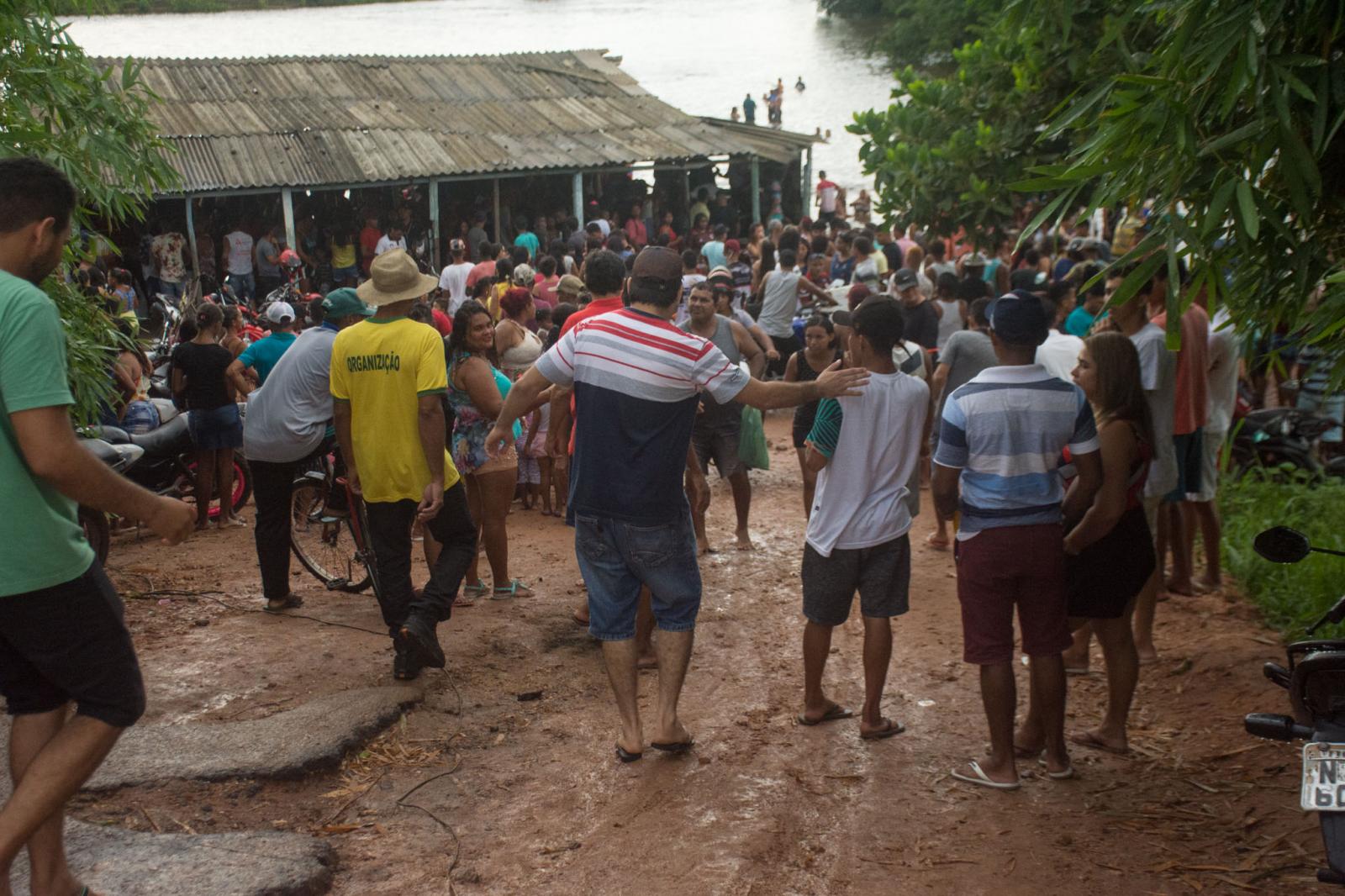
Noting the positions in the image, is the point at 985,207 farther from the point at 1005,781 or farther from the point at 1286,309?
the point at 1005,781

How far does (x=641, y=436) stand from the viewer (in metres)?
4.64

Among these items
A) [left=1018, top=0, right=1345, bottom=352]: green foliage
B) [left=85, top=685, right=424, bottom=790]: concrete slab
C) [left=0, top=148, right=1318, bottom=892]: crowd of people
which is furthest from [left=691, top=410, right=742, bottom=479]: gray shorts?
[left=1018, top=0, right=1345, bottom=352]: green foliage

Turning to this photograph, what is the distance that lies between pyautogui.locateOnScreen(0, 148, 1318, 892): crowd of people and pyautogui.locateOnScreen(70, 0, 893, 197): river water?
1160 inches

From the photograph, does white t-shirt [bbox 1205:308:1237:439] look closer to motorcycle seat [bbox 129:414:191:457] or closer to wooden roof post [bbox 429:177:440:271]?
motorcycle seat [bbox 129:414:191:457]

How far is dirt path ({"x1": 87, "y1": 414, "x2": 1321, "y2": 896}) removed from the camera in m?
4.14

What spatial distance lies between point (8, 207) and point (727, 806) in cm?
304

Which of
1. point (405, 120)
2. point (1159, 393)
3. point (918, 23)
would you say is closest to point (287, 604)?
point (1159, 393)

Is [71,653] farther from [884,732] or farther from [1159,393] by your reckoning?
[1159,393]

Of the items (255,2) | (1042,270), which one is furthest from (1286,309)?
(255,2)

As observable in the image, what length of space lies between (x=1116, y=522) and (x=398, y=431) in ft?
10.1

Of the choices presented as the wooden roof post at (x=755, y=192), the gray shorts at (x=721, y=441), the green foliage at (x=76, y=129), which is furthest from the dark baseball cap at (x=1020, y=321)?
the wooden roof post at (x=755, y=192)

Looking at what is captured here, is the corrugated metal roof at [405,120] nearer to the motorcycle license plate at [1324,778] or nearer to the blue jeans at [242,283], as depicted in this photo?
the blue jeans at [242,283]

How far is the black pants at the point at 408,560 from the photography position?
19.0ft

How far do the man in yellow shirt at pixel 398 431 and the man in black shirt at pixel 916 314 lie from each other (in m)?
5.73
